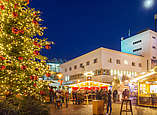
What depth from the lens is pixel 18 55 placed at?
9.77m

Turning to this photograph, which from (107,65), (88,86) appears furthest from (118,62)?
(88,86)

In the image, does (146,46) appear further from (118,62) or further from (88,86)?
(88,86)

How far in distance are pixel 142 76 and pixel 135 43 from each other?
3382 centimetres

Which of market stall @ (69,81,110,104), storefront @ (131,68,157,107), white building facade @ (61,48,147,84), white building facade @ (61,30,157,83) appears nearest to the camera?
storefront @ (131,68,157,107)

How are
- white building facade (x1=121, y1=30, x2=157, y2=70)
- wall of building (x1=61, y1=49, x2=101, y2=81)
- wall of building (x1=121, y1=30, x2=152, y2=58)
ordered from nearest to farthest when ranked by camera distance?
1. wall of building (x1=61, y1=49, x2=101, y2=81)
2. white building facade (x1=121, y1=30, x2=157, y2=70)
3. wall of building (x1=121, y1=30, x2=152, y2=58)

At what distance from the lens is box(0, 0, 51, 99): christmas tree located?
9.18 metres

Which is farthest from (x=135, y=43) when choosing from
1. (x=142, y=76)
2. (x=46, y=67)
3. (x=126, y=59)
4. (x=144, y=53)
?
(x=46, y=67)

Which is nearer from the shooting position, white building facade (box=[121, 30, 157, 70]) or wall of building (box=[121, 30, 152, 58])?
white building facade (box=[121, 30, 157, 70])

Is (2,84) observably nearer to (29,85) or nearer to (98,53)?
(29,85)

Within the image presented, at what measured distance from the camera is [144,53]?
4531cm

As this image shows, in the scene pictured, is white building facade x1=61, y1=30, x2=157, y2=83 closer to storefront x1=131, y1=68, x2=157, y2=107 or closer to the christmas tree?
storefront x1=131, y1=68, x2=157, y2=107

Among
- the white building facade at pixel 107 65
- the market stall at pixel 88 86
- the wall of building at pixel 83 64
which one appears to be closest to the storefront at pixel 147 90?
the market stall at pixel 88 86

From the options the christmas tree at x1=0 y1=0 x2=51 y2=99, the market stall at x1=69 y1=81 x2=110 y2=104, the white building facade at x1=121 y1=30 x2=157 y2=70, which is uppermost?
the white building facade at x1=121 y1=30 x2=157 y2=70

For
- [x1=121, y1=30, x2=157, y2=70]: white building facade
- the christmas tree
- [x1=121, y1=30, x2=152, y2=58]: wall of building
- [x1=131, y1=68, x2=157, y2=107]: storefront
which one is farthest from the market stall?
[x1=121, y1=30, x2=152, y2=58]: wall of building
